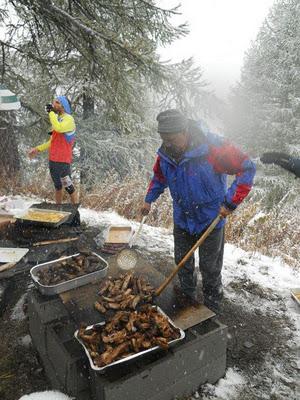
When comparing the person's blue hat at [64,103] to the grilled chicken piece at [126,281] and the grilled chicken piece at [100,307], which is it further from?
the grilled chicken piece at [100,307]

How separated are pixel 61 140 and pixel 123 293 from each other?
432 centimetres

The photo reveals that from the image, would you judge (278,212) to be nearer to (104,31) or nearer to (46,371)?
(104,31)

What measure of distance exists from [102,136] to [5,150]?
3.90 metres

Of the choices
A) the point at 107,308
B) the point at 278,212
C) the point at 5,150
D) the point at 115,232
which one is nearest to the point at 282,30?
the point at 278,212

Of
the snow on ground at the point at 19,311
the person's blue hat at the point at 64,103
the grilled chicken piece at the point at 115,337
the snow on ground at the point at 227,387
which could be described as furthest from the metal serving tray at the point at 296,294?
the person's blue hat at the point at 64,103

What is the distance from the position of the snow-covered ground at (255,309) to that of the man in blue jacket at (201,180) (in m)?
0.78

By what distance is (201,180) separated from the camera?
3.47 m

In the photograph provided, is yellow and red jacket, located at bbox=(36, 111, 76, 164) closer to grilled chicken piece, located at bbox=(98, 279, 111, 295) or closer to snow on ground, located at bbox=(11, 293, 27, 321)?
snow on ground, located at bbox=(11, 293, 27, 321)

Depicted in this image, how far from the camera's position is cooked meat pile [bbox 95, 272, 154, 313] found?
3.19 metres

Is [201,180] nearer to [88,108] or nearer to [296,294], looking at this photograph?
[296,294]

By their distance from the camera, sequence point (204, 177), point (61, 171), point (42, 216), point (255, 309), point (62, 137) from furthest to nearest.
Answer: point (61, 171), point (62, 137), point (42, 216), point (255, 309), point (204, 177)

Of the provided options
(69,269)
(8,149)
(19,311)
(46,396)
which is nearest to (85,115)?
(8,149)

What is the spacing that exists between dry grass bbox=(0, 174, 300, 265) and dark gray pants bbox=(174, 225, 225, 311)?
2.47 meters

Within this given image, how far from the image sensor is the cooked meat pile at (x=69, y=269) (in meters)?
3.56
